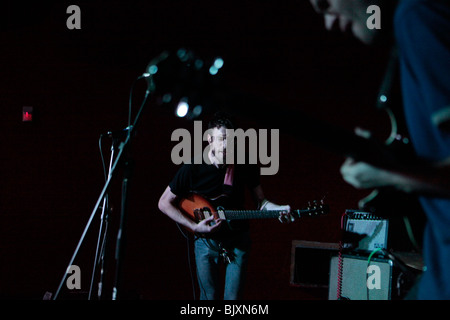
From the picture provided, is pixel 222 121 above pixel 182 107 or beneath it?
above

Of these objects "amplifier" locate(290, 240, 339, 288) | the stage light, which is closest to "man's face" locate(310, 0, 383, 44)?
the stage light

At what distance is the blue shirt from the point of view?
0.98 metres

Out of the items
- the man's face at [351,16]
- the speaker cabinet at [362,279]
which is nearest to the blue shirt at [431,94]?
the man's face at [351,16]

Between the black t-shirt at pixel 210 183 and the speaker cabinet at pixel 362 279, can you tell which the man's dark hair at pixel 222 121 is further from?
the speaker cabinet at pixel 362 279

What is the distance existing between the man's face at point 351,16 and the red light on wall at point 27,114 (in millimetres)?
3719

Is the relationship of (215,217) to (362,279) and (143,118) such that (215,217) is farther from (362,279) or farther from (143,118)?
(143,118)

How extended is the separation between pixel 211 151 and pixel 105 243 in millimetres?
1468

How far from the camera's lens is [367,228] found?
3268 mm

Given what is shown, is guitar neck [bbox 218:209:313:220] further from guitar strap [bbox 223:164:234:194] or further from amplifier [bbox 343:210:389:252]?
amplifier [bbox 343:210:389:252]

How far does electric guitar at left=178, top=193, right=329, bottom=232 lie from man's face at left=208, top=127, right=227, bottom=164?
1.09 ft

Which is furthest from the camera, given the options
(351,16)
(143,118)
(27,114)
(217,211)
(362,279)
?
(143,118)

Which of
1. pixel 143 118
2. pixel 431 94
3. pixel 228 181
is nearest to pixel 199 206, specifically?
pixel 228 181

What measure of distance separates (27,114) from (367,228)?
11.9 ft
